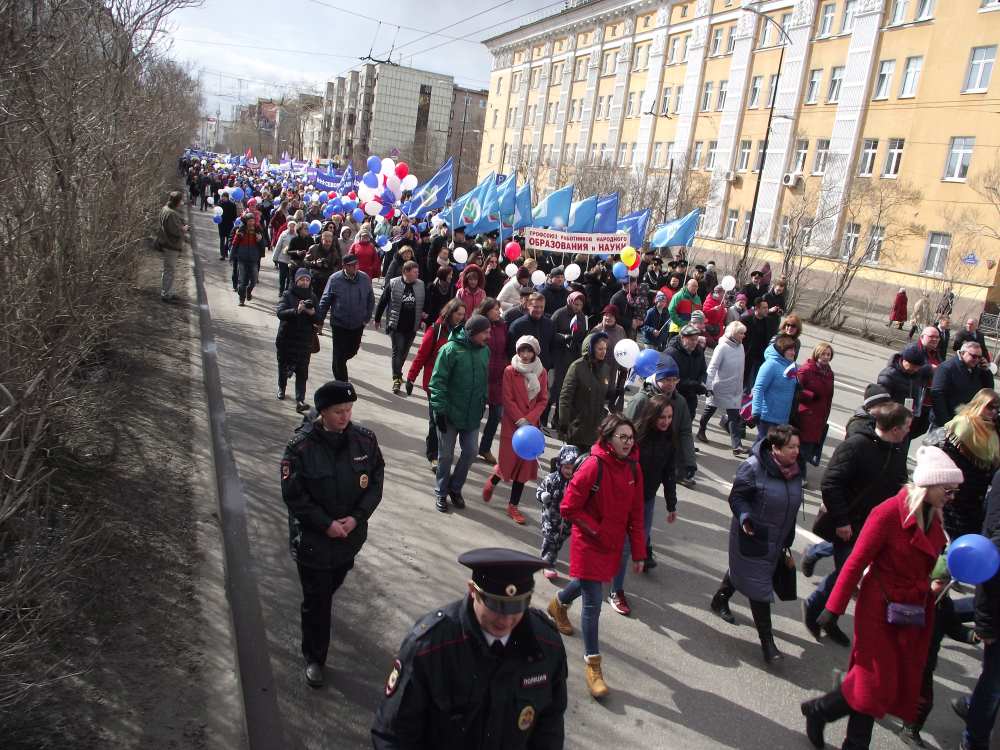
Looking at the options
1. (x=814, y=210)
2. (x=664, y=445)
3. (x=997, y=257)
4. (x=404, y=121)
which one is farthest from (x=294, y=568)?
(x=404, y=121)

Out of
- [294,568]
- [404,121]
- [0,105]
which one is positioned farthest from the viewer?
[404,121]

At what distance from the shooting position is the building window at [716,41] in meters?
46.4

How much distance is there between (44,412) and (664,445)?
4138mm

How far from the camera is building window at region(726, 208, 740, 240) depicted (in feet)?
145

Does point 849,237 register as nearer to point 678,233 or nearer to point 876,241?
point 876,241

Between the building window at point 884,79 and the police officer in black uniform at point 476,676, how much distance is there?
3899 centimetres

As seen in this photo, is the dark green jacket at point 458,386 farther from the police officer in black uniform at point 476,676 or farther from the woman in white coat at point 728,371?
the police officer in black uniform at point 476,676

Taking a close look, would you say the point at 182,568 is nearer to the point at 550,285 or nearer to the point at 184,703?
the point at 184,703

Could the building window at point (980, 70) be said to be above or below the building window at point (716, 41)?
below

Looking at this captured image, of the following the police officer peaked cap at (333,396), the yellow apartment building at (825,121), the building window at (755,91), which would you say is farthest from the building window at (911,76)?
the police officer peaked cap at (333,396)

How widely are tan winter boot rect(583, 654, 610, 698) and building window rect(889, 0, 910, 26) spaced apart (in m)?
37.8

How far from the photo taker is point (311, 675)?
4465 mm

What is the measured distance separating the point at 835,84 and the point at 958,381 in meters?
33.7

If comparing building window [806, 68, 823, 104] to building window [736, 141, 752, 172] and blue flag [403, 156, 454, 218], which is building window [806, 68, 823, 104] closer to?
building window [736, 141, 752, 172]
